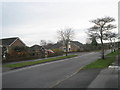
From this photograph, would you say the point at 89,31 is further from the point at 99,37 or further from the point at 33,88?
the point at 33,88

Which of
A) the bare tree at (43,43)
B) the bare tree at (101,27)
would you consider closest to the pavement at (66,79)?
the bare tree at (101,27)

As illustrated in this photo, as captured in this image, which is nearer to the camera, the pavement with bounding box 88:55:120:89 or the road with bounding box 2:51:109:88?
the pavement with bounding box 88:55:120:89

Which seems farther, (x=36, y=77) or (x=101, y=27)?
(x=101, y=27)

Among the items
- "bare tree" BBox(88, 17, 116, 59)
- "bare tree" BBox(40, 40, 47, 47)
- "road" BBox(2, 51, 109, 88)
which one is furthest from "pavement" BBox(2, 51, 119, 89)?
"bare tree" BBox(40, 40, 47, 47)

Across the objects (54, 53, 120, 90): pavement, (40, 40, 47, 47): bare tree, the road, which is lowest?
the road

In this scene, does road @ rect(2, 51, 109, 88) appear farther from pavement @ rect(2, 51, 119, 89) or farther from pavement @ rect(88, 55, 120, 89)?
pavement @ rect(88, 55, 120, 89)

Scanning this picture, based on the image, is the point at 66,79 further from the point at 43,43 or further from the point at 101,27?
the point at 43,43

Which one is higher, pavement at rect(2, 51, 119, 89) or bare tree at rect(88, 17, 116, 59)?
bare tree at rect(88, 17, 116, 59)

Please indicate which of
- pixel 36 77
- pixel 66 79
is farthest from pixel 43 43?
pixel 66 79

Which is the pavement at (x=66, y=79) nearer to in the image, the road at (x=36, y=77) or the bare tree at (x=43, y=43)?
the road at (x=36, y=77)

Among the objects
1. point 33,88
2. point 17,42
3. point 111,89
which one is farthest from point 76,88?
point 17,42

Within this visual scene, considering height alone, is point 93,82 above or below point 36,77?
above

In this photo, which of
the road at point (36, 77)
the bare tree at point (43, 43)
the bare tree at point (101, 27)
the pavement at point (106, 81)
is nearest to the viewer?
the pavement at point (106, 81)

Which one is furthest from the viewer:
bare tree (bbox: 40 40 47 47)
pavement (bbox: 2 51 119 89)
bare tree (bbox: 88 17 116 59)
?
bare tree (bbox: 40 40 47 47)
